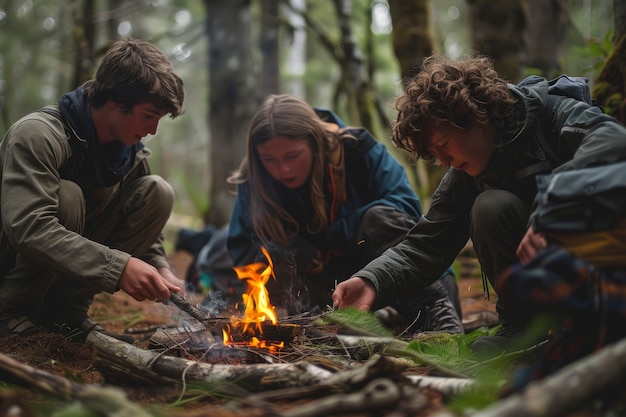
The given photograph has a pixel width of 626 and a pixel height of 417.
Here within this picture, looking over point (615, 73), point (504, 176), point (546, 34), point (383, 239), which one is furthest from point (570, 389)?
point (546, 34)

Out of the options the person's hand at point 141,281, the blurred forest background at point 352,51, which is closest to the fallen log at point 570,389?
the person's hand at point 141,281

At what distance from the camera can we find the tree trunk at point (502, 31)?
6.18 meters

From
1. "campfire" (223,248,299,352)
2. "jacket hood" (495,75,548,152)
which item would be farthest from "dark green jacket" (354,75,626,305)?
"campfire" (223,248,299,352)

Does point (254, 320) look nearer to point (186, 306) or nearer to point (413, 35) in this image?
point (186, 306)

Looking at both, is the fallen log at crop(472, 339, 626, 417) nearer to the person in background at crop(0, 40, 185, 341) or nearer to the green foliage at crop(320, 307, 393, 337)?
the green foliage at crop(320, 307, 393, 337)

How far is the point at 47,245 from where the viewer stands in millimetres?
2838

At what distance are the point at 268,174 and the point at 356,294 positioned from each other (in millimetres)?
1547

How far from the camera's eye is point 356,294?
297 centimetres

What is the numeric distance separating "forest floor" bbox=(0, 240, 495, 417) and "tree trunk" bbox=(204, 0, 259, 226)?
2.93 m

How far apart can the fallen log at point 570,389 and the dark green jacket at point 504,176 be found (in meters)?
0.93

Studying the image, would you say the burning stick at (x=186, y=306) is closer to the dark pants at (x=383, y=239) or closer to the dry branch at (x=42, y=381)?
the dry branch at (x=42, y=381)

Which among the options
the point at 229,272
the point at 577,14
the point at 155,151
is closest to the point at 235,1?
the point at 229,272

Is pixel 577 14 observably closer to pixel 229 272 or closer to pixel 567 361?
pixel 229 272

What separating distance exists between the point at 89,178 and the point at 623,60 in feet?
11.3
